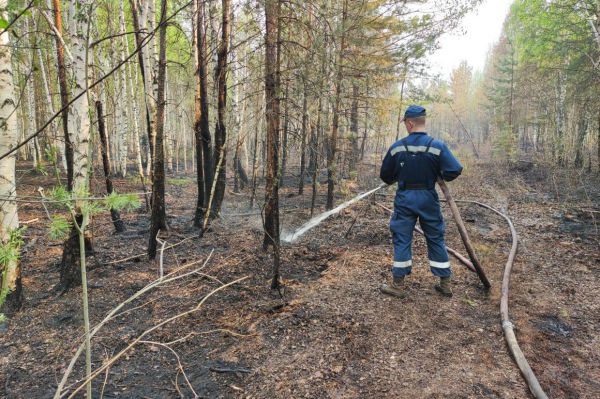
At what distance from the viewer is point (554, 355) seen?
3498 millimetres

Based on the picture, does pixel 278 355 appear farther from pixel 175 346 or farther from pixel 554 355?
pixel 554 355

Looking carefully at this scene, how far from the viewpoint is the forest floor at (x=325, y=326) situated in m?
3.24

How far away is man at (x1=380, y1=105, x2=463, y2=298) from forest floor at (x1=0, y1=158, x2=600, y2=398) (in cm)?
43

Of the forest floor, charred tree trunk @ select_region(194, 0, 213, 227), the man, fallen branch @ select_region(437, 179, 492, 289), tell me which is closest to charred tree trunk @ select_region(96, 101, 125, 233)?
the forest floor

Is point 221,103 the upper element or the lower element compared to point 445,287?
upper

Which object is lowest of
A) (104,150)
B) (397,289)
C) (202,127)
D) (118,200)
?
(397,289)

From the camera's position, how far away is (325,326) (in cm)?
409

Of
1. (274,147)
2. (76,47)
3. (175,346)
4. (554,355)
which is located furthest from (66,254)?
(554,355)

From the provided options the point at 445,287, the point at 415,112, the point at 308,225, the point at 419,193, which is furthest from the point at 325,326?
the point at 308,225

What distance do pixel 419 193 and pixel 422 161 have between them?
405 millimetres

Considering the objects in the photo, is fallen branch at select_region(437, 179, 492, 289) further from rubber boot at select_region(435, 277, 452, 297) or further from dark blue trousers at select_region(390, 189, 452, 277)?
rubber boot at select_region(435, 277, 452, 297)

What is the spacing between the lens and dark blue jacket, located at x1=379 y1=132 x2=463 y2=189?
14.6ft

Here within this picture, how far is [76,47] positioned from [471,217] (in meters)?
9.50

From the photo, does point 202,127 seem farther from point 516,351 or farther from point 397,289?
point 516,351
